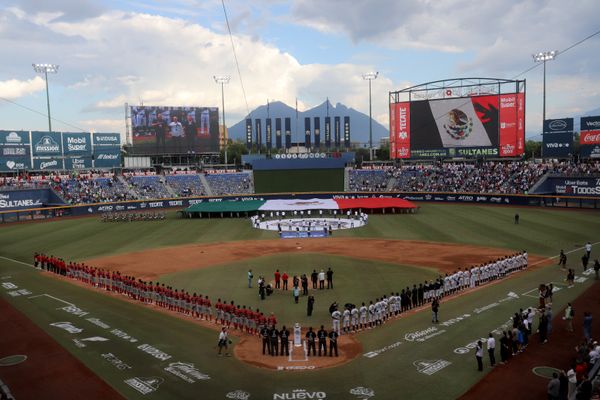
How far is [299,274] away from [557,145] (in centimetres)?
5154

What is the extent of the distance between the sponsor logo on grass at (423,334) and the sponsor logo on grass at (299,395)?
587cm

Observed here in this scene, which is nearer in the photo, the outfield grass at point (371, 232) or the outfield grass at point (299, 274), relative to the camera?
the outfield grass at point (299, 274)

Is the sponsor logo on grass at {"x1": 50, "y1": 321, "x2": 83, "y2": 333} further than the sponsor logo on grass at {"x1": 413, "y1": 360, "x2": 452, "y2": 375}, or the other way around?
the sponsor logo on grass at {"x1": 50, "y1": 321, "x2": 83, "y2": 333}

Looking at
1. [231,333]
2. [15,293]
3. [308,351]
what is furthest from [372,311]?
[15,293]

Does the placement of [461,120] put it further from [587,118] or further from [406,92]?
[587,118]

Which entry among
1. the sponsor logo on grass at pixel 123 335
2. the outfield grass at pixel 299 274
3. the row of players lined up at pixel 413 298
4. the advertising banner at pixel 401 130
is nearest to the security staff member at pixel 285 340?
the row of players lined up at pixel 413 298

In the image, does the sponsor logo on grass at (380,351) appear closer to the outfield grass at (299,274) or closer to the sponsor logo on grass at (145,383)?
Result: the outfield grass at (299,274)

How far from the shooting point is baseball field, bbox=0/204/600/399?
1546 centimetres

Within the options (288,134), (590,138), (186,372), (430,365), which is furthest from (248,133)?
(430,365)

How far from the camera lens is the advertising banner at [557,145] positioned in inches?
2491

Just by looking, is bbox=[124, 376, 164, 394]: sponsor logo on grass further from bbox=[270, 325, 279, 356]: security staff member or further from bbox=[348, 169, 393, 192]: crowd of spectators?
bbox=[348, 169, 393, 192]: crowd of spectators

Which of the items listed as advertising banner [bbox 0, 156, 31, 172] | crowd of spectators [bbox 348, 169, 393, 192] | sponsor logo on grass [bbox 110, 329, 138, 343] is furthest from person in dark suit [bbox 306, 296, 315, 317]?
advertising banner [bbox 0, 156, 31, 172]

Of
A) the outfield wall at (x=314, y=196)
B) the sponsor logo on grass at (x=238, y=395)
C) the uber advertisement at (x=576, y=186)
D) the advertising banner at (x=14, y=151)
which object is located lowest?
the sponsor logo on grass at (x=238, y=395)

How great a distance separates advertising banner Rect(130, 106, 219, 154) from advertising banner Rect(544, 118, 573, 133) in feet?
197
